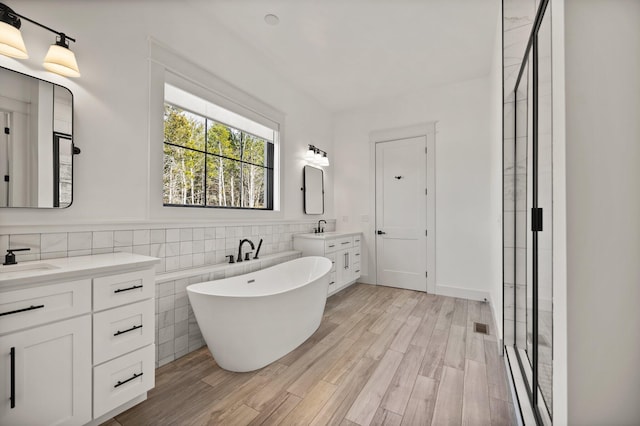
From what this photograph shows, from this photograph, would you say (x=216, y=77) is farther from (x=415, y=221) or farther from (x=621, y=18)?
(x=415, y=221)

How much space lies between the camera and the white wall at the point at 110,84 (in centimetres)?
155

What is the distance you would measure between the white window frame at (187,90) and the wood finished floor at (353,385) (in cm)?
120

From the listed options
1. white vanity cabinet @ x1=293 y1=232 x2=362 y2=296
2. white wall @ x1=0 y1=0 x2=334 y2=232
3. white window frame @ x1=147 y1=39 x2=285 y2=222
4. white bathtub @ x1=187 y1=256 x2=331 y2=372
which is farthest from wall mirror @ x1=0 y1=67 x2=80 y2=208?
white vanity cabinet @ x1=293 y1=232 x2=362 y2=296

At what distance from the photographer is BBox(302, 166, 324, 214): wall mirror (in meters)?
3.88

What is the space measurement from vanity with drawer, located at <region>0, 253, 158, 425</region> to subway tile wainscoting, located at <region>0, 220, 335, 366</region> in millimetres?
138

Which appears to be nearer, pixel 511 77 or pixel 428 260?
pixel 511 77

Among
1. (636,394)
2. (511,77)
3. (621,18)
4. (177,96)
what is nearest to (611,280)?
(636,394)

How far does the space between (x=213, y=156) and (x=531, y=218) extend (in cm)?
274

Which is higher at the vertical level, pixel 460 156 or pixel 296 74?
pixel 296 74

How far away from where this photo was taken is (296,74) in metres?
3.45

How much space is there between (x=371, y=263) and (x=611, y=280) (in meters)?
3.66

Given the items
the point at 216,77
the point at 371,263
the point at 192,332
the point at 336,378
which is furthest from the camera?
the point at 371,263

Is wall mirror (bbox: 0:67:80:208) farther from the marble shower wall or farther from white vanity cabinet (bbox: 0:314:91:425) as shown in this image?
the marble shower wall

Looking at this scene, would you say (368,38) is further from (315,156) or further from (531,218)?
(531,218)
